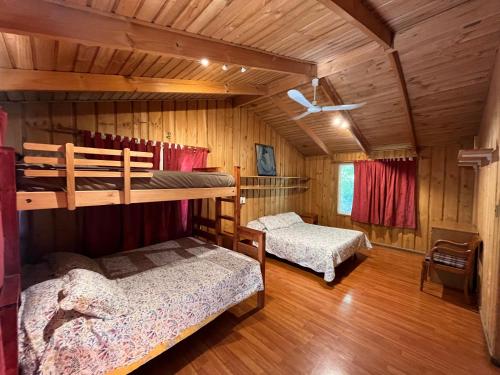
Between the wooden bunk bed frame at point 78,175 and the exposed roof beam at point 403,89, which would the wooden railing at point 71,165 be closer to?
the wooden bunk bed frame at point 78,175

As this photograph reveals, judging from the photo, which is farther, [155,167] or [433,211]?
[433,211]

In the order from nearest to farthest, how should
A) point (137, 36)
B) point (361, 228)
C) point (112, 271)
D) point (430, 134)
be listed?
1. point (137, 36)
2. point (112, 271)
3. point (430, 134)
4. point (361, 228)

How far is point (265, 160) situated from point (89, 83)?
11.3 ft

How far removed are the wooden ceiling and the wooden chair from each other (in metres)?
2.02

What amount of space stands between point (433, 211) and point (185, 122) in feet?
16.8

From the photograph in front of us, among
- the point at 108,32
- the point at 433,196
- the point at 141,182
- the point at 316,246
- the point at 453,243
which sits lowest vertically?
the point at 316,246

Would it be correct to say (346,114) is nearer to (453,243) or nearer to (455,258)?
(453,243)

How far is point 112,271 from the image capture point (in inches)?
85.2

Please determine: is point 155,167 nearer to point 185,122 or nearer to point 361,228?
point 185,122

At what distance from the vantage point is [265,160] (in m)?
4.91

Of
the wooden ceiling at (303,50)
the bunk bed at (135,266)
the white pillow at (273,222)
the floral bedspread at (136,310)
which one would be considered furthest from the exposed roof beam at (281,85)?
the floral bedspread at (136,310)

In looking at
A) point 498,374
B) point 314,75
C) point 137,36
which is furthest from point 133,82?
point 498,374

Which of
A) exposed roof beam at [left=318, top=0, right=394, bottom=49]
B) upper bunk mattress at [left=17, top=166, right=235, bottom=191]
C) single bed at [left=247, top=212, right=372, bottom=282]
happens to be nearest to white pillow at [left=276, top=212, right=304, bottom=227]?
single bed at [left=247, top=212, right=372, bottom=282]

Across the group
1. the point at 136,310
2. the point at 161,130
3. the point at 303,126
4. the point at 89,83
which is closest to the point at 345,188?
the point at 303,126
